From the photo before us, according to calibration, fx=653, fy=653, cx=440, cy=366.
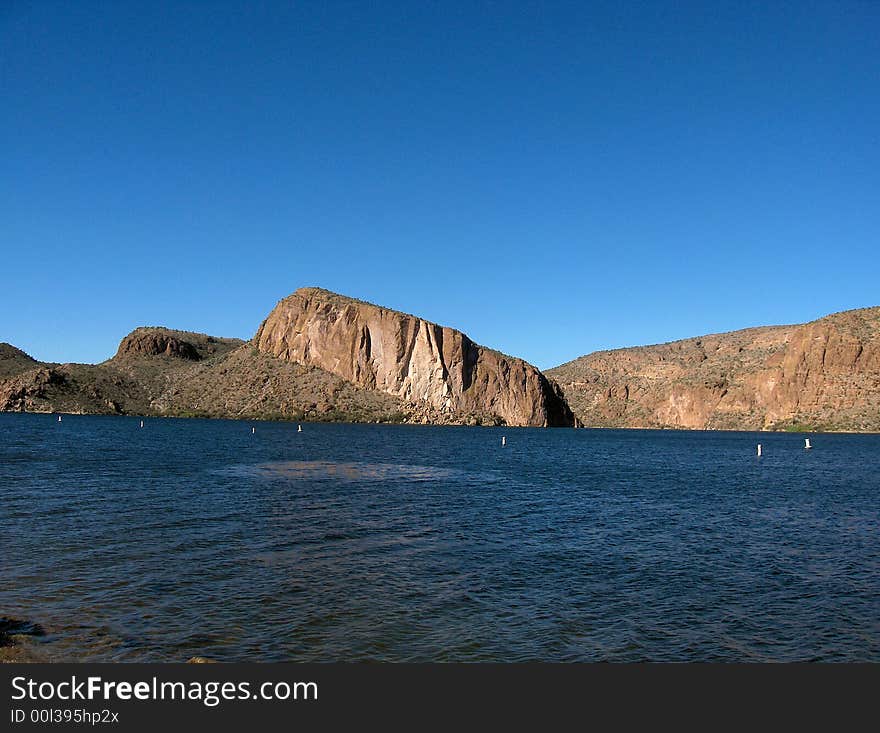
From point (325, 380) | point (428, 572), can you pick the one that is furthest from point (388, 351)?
point (428, 572)

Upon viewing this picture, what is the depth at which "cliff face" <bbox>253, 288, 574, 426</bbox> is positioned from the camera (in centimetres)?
17138

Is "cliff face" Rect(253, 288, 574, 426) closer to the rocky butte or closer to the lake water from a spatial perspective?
the rocky butte

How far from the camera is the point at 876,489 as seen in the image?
140 ft

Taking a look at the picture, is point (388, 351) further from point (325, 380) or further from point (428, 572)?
point (428, 572)

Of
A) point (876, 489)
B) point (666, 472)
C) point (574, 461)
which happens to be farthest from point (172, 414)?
point (876, 489)

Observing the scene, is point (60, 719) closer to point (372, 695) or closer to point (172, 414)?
point (372, 695)

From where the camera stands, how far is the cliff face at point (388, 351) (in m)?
171

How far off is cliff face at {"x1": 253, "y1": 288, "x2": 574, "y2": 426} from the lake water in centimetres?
13379

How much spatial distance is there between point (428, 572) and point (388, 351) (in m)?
155

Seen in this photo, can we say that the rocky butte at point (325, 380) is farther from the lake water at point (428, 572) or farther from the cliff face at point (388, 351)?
the lake water at point (428, 572)

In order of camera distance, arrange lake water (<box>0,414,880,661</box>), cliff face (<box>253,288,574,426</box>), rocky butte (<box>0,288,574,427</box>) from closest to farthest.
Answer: lake water (<box>0,414,880,661</box>) < rocky butte (<box>0,288,574,427</box>) < cliff face (<box>253,288,574,426</box>)

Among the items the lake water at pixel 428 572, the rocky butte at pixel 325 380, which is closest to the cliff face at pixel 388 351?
the rocky butte at pixel 325 380

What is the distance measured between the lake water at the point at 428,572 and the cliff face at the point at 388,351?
134 metres

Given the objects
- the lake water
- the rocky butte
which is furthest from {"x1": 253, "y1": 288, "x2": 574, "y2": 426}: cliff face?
the lake water
